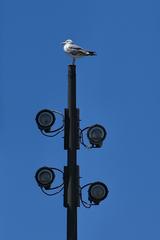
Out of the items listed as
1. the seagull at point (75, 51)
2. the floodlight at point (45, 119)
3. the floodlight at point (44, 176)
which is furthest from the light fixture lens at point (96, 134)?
the seagull at point (75, 51)

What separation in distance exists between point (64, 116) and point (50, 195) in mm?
891

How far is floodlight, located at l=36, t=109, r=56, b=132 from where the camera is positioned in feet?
16.6

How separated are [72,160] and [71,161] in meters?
0.02

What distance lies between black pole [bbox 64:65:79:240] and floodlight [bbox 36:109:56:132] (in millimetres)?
169

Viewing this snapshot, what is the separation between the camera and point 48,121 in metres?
5.06

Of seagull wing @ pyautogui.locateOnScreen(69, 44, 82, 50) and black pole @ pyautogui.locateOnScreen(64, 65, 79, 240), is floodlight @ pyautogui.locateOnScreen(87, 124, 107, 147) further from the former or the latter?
seagull wing @ pyautogui.locateOnScreen(69, 44, 82, 50)

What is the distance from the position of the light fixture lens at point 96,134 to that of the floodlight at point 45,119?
436 mm

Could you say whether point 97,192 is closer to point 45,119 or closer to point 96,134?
point 96,134

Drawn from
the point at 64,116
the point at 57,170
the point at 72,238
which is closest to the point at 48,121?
the point at 64,116

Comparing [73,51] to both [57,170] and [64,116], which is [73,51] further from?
[57,170]

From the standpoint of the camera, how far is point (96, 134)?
499 centimetres

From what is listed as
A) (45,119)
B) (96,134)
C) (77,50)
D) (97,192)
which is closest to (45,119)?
(45,119)

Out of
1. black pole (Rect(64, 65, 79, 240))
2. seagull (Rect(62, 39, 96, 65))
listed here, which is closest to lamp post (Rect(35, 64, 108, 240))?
black pole (Rect(64, 65, 79, 240))

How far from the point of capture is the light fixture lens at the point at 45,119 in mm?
5044
